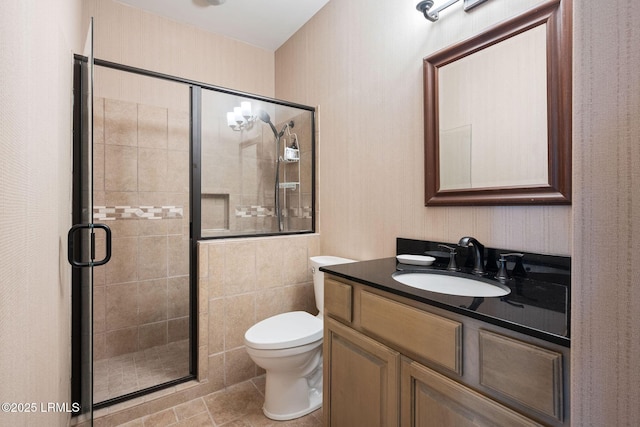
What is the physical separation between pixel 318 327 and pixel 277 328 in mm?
234

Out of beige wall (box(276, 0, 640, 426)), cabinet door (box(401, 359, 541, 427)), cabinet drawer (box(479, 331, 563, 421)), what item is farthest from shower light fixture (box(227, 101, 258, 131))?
cabinet drawer (box(479, 331, 563, 421))

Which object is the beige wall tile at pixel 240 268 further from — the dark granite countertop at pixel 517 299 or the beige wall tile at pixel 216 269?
the dark granite countertop at pixel 517 299

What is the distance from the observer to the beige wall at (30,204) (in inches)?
21.1

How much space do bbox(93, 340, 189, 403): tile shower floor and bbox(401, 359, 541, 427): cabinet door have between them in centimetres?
156

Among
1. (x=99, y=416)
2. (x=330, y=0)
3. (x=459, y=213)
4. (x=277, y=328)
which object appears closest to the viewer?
(x=459, y=213)

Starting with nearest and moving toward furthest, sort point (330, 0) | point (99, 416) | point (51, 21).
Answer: point (51, 21)
point (99, 416)
point (330, 0)

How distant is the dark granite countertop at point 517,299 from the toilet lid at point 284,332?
19.6 inches

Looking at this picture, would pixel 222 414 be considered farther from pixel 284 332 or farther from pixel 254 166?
pixel 254 166

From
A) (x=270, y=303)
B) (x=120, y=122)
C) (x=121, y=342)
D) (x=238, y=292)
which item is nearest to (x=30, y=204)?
(x=238, y=292)

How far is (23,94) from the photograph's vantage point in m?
0.65

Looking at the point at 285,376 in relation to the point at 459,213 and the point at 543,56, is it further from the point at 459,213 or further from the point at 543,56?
the point at 543,56

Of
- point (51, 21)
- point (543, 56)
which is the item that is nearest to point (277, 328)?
point (51, 21)

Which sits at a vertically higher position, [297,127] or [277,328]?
[297,127]

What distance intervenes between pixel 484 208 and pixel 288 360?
1220 mm
